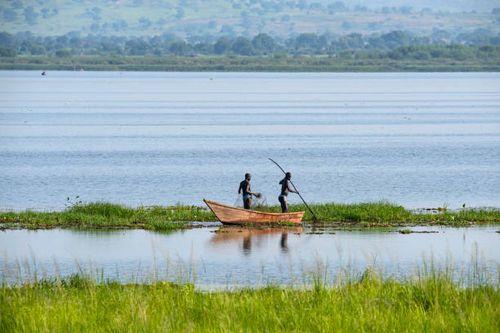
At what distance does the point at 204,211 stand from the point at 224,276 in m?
10.8

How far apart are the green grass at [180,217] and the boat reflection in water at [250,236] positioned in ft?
5.01

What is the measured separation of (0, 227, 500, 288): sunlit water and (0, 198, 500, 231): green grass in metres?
0.83

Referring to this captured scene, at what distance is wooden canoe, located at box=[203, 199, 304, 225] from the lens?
34656 mm

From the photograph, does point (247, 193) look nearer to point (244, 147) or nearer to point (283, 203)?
point (283, 203)

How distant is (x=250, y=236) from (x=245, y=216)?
1.24 metres

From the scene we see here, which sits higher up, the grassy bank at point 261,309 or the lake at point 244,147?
the grassy bank at point 261,309

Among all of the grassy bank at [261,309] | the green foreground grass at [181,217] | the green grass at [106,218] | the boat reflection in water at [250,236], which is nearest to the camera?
the grassy bank at [261,309]

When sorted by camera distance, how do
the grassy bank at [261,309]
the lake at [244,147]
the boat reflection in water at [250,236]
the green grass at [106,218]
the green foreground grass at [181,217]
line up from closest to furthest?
the grassy bank at [261,309] < the boat reflection in water at [250,236] < the green grass at [106,218] < the green foreground grass at [181,217] < the lake at [244,147]

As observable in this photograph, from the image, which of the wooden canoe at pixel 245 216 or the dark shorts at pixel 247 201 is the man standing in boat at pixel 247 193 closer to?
the dark shorts at pixel 247 201

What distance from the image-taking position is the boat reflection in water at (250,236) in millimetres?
32312

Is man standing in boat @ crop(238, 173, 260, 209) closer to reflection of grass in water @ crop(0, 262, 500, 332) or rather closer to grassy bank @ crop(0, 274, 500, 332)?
reflection of grass in water @ crop(0, 262, 500, 332)

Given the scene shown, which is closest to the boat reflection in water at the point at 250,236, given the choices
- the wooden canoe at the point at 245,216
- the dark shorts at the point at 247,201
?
the wooden canoe at the point at 245,216

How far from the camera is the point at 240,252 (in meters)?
31.1

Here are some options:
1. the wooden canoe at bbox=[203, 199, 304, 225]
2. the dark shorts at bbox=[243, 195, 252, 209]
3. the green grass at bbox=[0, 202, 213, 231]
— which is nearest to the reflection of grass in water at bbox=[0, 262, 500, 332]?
the wooden canoe at bbox=[203, 199, 304, 225]
